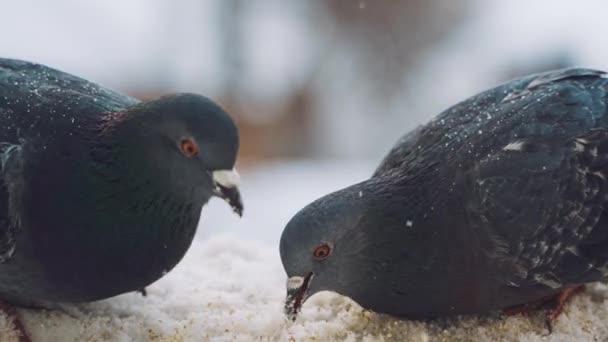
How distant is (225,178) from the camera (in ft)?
8.86

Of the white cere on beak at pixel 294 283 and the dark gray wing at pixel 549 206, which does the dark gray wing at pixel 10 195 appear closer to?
the white cere on beak at pixel 294 283

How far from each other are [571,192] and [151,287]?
6.41ft

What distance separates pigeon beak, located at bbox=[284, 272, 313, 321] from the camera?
8.98 ft

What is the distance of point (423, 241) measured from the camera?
9.41 feet

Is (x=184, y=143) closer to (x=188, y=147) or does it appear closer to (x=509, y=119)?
(x=188, y=147)

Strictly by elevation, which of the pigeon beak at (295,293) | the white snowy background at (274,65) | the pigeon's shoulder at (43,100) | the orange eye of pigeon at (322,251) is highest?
the pigeon's shoulder at (43,100)

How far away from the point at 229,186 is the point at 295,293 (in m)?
0.47

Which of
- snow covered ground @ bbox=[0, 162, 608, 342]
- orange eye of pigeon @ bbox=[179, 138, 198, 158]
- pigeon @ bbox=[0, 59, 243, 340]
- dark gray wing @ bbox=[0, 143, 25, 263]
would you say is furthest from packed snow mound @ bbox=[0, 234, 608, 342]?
orange eye of pigeon @ bbox=[179, 138, 198, 158]

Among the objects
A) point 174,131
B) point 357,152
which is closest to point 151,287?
point 174,131

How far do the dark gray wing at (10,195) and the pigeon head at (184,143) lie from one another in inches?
14.1

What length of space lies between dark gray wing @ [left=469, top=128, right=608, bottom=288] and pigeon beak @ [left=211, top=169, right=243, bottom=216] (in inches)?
35.9

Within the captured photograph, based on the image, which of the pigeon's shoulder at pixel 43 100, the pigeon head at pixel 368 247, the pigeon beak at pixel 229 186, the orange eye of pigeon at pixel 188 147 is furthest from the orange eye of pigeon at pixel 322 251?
the pigeon's shoulder at pixel 43 100

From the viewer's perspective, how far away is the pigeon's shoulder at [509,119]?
2998 millimetres

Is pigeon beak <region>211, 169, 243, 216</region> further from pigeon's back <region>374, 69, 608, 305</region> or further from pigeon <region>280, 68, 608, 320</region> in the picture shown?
pigeon's back <region>374, 69, 608, 305</region>
